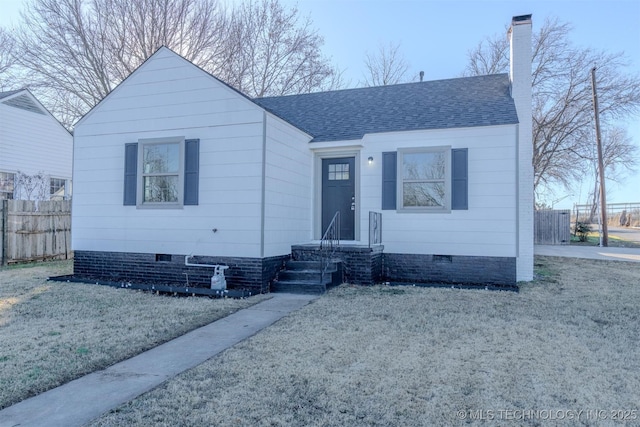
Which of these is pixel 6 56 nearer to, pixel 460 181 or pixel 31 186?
pixel 31 186

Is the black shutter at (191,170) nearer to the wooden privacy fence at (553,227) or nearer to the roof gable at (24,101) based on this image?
the roof gable at (24,101)

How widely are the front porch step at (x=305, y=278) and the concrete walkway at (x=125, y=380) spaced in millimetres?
1885

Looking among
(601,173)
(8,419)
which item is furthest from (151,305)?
(601,173)

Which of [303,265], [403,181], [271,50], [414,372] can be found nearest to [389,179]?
[403,181]

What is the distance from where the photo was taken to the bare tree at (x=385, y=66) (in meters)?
23.0

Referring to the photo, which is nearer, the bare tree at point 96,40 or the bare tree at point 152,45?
the bare tree at point 96,40

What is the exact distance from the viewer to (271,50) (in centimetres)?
1938

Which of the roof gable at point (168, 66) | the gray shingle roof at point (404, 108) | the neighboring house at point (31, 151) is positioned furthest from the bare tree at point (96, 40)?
the roof gable at point (168, 66)

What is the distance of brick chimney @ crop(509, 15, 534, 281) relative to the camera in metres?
8.70

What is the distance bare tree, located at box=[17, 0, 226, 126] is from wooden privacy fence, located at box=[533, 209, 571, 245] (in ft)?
56.2

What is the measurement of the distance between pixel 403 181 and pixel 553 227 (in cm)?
1436

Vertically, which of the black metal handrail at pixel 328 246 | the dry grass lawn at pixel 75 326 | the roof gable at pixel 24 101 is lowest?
the dry grass lawn at pixel 75 326

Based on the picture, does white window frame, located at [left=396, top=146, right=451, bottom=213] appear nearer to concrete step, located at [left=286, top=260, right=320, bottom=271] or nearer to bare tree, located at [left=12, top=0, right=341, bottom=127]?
concrete step, located at [left=286, top=260, right=320, bottom=271]

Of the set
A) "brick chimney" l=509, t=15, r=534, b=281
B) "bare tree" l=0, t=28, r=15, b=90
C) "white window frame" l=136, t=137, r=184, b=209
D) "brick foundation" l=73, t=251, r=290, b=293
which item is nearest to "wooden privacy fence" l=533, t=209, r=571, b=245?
"brick chimney" l=509, t=15, r=534, b=281
